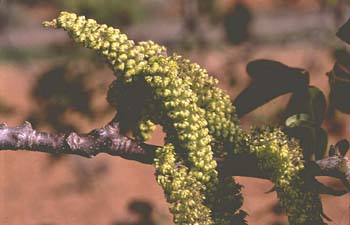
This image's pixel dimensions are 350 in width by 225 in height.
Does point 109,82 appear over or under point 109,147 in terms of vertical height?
over

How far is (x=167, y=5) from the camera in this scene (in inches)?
259

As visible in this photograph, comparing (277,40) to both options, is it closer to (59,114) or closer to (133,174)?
(133,174)

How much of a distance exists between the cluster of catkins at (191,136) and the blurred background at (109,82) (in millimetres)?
399

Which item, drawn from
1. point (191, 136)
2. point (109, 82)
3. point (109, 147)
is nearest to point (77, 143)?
point (109, 147)

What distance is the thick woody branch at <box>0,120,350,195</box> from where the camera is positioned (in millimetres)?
990

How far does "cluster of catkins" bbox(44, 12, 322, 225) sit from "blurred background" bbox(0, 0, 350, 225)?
0.40 m

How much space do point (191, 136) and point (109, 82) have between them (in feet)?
4.96

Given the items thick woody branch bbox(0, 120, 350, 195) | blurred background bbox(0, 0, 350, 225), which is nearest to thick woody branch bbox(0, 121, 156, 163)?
thick woody branch bbox(0, 120, 350, 195)

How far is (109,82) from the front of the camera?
241 cm

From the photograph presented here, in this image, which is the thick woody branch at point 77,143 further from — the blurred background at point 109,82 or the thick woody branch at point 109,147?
the blurred background at point 109,82

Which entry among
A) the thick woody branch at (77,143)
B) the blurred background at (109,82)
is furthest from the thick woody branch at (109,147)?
the blurred background at (109,82)

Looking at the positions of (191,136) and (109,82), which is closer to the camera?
(191,136)

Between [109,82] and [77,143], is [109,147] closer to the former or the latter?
[77,143]

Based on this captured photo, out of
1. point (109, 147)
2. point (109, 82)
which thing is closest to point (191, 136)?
point (109, 147)
